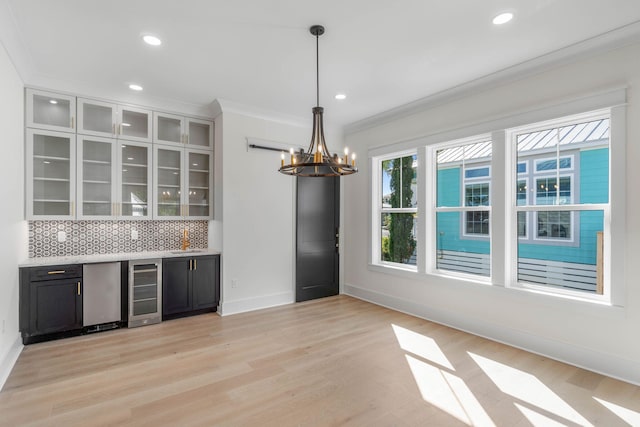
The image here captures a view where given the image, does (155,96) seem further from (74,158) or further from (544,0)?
(544,0)

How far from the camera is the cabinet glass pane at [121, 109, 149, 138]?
4.37 m

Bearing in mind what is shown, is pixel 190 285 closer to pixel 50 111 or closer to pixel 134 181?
pixel 134 181

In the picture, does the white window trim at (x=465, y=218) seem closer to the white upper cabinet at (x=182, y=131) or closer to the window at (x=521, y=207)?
the window at (x=521, y=207)

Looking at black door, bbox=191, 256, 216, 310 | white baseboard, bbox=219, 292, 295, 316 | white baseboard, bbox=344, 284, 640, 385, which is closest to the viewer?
white baseboard, bbox=344, 284, 640, 385

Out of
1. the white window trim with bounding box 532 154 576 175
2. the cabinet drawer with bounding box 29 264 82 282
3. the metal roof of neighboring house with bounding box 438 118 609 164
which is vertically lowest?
the cabinet drawer with bounding box 29 264 82 282

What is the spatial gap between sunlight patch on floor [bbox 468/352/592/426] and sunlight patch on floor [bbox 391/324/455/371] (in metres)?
0.33

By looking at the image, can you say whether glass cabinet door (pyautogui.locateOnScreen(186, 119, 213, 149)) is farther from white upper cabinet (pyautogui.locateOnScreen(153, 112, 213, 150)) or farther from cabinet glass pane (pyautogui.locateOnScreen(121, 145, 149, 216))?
cabinet glass pane (pyautogui.locateOnScreen(121, 145, 149, 216))

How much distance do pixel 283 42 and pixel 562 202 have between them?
10.5ft

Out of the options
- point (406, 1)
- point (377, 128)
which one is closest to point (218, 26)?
point (406, 1)

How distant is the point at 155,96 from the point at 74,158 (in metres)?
1.27

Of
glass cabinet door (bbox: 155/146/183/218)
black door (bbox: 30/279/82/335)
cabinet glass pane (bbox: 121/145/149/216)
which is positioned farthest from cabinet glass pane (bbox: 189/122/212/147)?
black door (bbox: 30/279/82/335)

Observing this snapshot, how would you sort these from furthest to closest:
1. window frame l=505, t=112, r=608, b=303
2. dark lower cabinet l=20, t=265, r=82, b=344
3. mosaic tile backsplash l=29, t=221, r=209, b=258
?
1. mosaic tile backsplash l=29, t=221, r=209, b=258
2. dark lower cabinet l=20, t=265, r=82, b=344
3. window frame l=505, t=112, r=608, b=303

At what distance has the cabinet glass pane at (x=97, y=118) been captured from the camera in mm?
4109

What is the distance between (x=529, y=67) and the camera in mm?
3393
